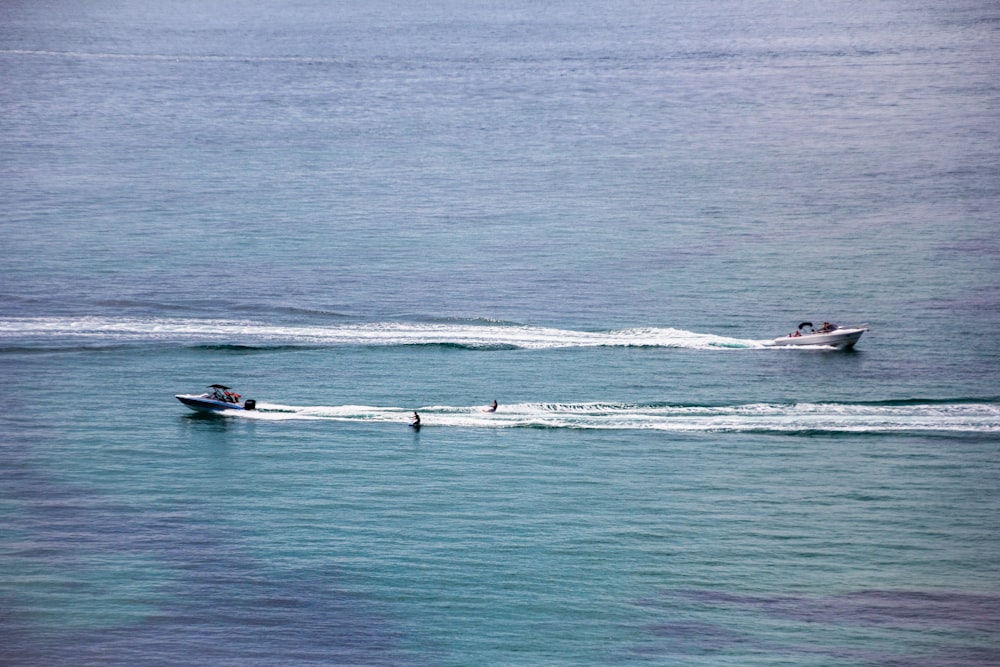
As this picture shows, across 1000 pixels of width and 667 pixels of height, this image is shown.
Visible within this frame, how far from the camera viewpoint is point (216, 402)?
8256cm

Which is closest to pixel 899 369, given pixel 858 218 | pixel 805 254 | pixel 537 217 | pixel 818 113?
pixel 805 254

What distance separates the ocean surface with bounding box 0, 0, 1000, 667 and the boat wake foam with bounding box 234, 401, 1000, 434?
9.2 inches

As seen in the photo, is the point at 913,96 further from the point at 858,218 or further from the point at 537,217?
the point at 537,217

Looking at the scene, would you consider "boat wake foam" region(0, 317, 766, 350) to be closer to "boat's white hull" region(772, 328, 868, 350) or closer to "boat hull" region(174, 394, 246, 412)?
"boat's white hull" region(772, 328, 868, 350)

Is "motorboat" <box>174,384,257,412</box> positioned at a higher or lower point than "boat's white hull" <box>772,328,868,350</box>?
lower

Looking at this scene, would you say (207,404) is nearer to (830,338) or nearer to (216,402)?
(216,402)

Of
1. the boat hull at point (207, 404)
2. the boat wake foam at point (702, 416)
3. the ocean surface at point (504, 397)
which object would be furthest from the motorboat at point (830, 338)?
the boat hull at point (207, 404)

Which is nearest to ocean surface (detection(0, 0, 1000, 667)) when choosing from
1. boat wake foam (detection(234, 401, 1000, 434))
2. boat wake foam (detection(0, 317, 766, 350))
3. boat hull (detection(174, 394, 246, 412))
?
boat wake foam (detection(234, 401, 1000, 434))

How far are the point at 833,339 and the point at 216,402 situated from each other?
40.0 m

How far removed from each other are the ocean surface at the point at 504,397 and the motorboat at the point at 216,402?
0.94 m

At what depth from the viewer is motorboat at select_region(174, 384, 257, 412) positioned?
3253 inches

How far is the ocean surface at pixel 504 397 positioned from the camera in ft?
199

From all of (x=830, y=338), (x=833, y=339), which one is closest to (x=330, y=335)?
(x=830, y=338)

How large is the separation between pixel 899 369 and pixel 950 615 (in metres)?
29.0
